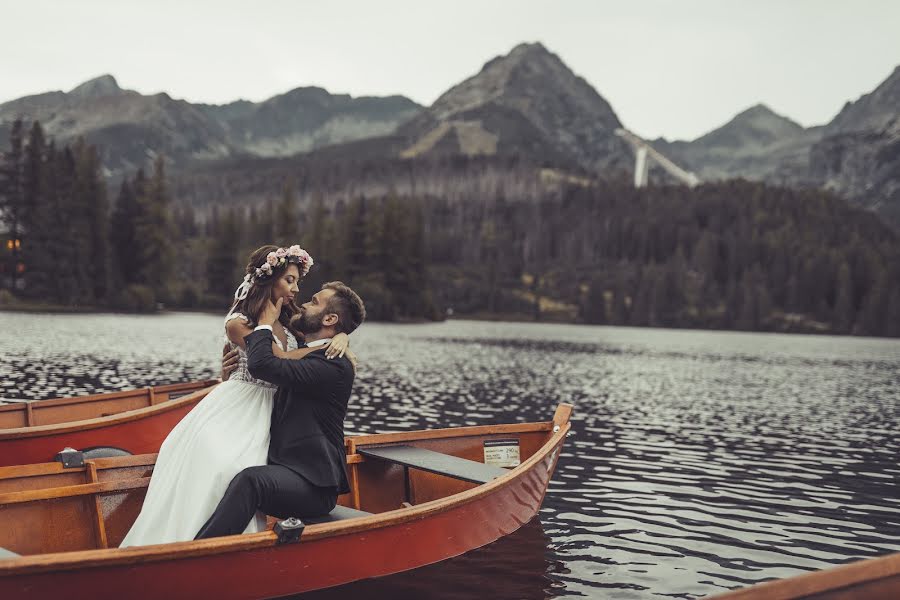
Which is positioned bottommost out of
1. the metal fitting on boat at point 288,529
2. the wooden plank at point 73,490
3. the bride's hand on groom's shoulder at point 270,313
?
the metal fitting on boat at point 288,529

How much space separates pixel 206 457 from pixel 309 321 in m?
1.76

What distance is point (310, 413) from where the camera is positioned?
27.2 ft

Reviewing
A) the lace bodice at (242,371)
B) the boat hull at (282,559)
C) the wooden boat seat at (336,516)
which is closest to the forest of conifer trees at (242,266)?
the boat hull at (282,559)

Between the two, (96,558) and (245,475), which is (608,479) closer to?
(245,475)

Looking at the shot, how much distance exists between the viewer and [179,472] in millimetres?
8125

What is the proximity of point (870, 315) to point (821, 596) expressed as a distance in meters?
196

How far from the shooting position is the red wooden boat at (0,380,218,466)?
41.9 ft

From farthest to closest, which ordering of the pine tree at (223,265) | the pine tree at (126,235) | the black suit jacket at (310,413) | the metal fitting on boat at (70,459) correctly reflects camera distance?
the pine tree at (223,265) < the pine tree at (126,235) < the metal fitting on boat at (70,459) < the black suit jacket at (310,413)

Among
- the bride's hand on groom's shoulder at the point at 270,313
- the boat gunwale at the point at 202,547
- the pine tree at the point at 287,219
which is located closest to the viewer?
the boat gunwale at the point at 202,547

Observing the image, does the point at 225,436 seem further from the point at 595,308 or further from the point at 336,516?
the point at 595,308

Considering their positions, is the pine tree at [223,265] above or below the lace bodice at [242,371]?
above

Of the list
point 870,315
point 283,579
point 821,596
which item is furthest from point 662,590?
point 870,315

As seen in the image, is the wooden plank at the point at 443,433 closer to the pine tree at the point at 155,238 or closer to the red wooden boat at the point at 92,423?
the red wooden boat at the point at 92,423

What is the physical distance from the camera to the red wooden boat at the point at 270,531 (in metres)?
7.30
